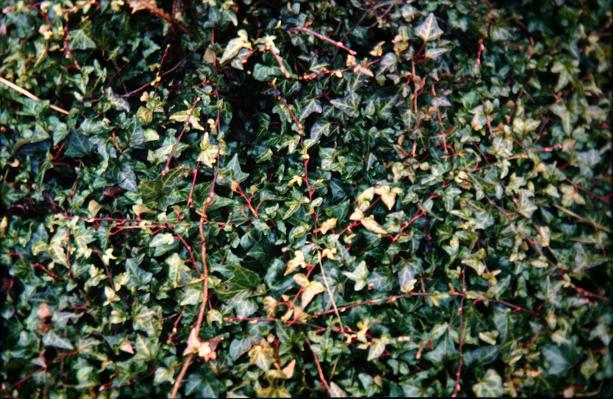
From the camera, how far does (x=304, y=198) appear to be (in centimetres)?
171

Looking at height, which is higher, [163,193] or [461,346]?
[163,193]

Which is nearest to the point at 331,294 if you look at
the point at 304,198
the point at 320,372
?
the point at 320,372

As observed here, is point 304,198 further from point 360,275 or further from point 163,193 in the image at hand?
point 163,193

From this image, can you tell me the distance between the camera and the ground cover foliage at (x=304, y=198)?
5.29 feet

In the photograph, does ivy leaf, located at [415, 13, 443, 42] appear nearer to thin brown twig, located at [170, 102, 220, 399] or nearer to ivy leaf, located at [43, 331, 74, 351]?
thin brown twig, located at [170, 102, 220, 399]

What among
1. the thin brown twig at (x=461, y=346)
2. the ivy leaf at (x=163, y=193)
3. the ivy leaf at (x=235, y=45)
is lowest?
the thin brown twig at (x=461, y=346)

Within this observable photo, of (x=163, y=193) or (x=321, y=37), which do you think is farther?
(x=321, y=37)

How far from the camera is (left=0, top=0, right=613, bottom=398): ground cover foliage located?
→ 1611mm

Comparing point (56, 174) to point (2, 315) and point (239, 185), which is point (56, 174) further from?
point (239, 185)

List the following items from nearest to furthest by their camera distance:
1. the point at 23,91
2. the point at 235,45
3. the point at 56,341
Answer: the point at 56,341 → the point at 235,45 → the point at 23,91

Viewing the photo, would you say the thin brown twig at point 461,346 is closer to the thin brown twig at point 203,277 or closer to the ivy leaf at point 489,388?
the ivy leaf at point 489,388

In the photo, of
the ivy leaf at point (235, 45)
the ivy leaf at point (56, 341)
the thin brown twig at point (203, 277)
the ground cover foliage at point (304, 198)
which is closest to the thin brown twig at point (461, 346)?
the ground cover foliage at point (304, 198)

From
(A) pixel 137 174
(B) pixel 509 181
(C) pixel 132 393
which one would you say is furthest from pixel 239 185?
(B) pixel 509 181

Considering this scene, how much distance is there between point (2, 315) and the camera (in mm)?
1814
